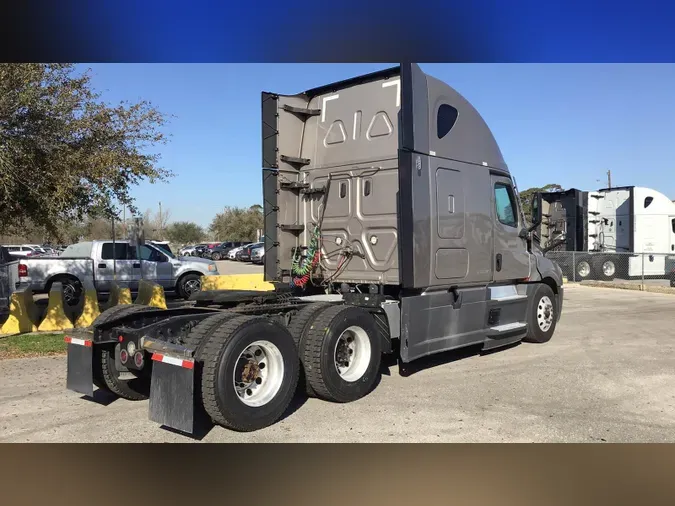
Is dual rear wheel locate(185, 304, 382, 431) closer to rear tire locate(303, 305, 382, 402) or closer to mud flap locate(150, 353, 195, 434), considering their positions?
→ rear tire locate(303, 305, 382, 402)

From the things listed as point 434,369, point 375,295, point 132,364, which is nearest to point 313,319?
point 375,295

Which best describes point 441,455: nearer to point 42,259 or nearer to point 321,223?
point 321,223

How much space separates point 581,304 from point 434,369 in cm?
946

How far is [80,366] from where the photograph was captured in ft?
18.5

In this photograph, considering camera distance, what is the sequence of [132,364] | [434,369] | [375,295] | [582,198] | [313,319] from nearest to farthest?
[132,364], [313,319], [375,295], [434,369], [582,198]

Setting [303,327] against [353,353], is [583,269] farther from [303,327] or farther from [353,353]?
[303,327]

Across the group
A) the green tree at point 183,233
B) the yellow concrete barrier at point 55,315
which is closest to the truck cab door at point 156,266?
the yellow concrete barrier at point 55,315

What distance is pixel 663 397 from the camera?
20.5 feet

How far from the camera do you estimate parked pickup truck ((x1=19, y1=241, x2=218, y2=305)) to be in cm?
1513

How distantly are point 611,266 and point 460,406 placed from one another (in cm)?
1942

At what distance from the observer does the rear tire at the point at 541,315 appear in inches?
358

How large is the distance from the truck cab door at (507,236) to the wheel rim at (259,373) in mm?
3995

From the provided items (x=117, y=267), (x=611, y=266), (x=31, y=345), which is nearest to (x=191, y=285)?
(x=117, y=267)
